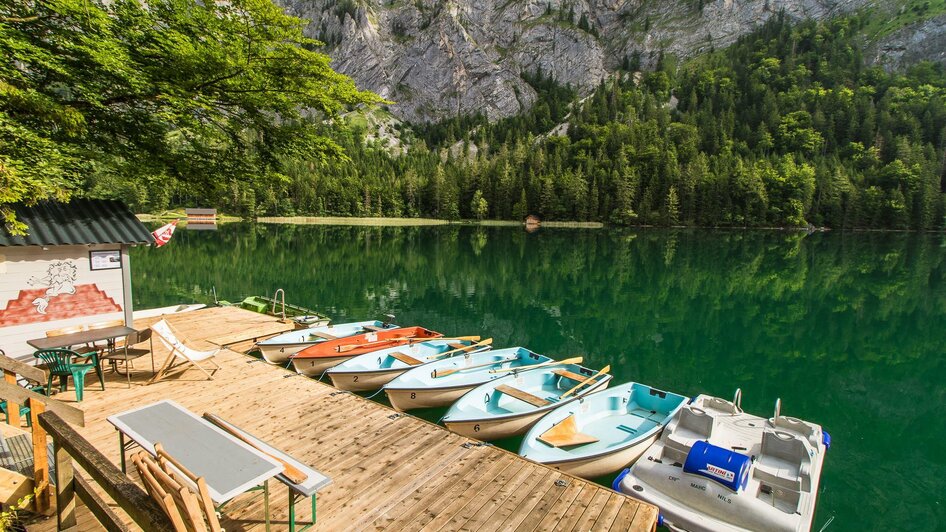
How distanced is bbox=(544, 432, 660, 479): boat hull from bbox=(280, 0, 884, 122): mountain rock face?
192m

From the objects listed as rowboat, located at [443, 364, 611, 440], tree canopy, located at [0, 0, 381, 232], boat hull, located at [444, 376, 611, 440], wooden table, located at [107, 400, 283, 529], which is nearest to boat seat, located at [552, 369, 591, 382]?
rowboat, located at [443, 364, 611, 440]

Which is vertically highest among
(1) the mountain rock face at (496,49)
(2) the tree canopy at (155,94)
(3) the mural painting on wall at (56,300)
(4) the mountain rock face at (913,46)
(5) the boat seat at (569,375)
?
(1) the mountain rock face at (496,49)

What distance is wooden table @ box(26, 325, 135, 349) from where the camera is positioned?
7.80 meters

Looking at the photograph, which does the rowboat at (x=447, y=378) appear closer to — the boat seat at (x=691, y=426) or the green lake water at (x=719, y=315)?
the green lake water at (x=719, y=315)

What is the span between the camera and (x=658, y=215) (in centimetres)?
9088

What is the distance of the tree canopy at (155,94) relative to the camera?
25.7 feet

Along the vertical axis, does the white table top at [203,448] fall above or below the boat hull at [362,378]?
above

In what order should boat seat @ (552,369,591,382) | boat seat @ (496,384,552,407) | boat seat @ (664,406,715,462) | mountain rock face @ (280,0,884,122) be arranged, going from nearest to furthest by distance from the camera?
boat seat @ (664,406,715,462), boat seat @ (496,384,552,407), boat seat @ (552,369,591,382), mountain rock face @ (280,0,884,122)

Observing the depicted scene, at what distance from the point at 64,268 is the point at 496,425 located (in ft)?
30.9

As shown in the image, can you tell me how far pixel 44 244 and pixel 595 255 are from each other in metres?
43.4

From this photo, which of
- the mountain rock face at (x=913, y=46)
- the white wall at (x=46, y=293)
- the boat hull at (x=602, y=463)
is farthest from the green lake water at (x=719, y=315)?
the mountain rock face at (x=913, y=46)

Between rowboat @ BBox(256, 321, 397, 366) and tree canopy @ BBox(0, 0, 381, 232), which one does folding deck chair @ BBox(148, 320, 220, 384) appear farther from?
rowboat @ BBox(256, 321, 397, 366)

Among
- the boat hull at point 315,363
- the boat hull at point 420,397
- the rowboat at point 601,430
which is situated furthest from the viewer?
the boat hull at point 315,363

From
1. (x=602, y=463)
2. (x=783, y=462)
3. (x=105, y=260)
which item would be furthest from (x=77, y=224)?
(x=783, y=462)
